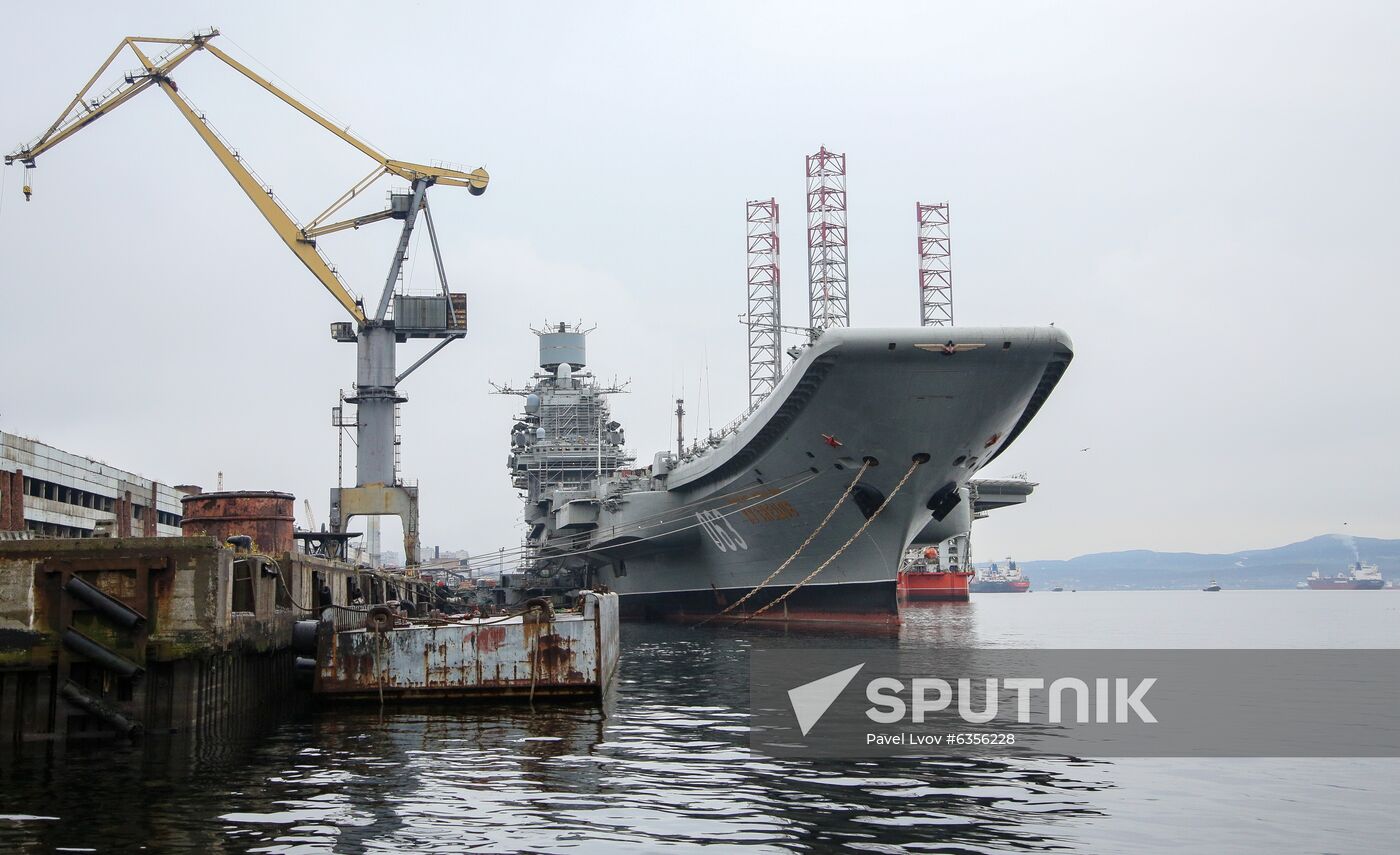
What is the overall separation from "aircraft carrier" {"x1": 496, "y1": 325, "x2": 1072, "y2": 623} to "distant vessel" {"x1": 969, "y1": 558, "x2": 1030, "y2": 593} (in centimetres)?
12626

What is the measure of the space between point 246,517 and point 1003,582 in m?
156

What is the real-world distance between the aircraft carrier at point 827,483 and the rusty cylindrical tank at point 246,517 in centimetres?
1207

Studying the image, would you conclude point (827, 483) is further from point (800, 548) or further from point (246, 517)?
point (246, 517)

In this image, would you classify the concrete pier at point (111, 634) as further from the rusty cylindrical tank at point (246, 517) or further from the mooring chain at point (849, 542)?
the mooring chain at point (849, 542)

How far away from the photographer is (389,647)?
15750mm

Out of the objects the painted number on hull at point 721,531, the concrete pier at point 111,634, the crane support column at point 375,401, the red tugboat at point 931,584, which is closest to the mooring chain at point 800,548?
the painted number on hull at point 721,531

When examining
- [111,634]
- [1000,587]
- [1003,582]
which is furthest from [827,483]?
[1000,587]

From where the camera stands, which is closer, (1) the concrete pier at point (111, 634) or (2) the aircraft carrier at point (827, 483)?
(1) the concrete pier at point (111, 634)

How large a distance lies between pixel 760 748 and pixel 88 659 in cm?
698

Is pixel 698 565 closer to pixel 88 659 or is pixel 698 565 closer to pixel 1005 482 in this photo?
pixel 1005 482

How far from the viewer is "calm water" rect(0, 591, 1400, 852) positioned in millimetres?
8328

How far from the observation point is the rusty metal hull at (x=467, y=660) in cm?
1556

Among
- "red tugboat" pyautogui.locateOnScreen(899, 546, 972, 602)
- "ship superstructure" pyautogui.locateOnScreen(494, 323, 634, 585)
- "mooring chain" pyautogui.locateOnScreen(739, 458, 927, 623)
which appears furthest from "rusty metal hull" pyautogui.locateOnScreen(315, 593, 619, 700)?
"red tugboat" pyautogui.locateOnScreen(899, 546, 972, 602)

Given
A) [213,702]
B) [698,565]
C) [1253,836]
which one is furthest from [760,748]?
[698,565]
